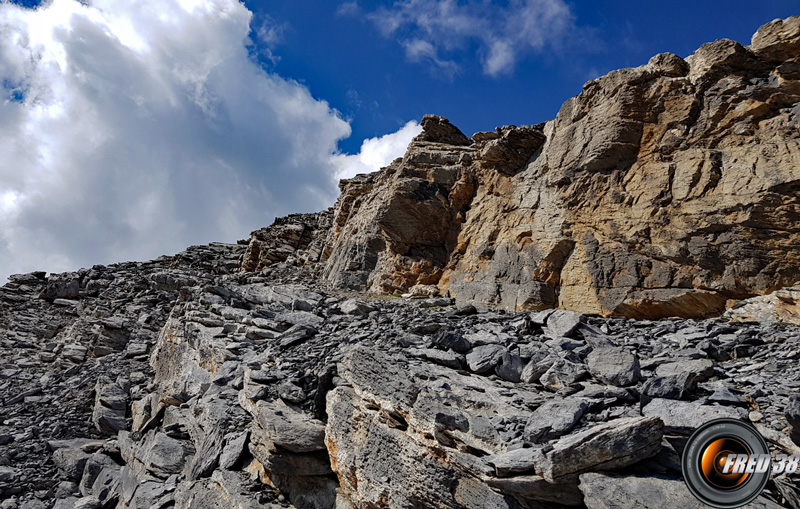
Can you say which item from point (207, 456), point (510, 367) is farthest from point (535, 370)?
point (207, 456)

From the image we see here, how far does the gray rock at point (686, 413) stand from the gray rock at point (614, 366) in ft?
3.02

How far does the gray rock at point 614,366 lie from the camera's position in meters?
6.74

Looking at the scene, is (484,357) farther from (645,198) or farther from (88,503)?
(88,503)

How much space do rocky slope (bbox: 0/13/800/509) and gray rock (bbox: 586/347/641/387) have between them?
5 centimetres


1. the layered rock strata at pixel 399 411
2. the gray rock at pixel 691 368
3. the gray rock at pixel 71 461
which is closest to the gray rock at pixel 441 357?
the layered rock strata at pixel 399 411

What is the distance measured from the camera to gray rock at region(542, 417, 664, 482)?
4707mm

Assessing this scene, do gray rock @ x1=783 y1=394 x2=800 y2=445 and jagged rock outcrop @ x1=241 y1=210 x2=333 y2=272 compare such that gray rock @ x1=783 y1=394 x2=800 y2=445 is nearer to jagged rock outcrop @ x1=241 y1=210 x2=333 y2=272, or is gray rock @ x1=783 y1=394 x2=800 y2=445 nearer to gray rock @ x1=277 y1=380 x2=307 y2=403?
gray rock @ x1=277 y1=380 x2=307 y2=403

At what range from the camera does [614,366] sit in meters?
7.00

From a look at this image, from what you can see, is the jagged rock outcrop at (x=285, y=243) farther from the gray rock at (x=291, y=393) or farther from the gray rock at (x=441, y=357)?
the gray rock at (x=441, y=357)

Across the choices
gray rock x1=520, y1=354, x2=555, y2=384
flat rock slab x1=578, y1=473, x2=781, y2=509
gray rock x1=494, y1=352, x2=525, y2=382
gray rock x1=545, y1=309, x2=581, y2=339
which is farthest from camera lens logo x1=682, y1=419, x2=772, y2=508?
gray rock x1=545, y1=309, x2=581, y2=339

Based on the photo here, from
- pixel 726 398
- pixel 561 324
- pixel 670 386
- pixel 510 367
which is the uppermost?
pixel 561 324

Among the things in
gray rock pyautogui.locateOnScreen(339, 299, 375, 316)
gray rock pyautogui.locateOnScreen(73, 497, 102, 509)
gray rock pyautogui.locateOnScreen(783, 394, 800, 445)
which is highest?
gray rock pyautogui.locateOnScreen(339, 299, 375, 316)

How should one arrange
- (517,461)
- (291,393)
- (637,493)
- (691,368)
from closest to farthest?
(637,493), (517,461), (691,368), (291,393)

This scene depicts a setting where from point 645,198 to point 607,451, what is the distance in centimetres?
1045
